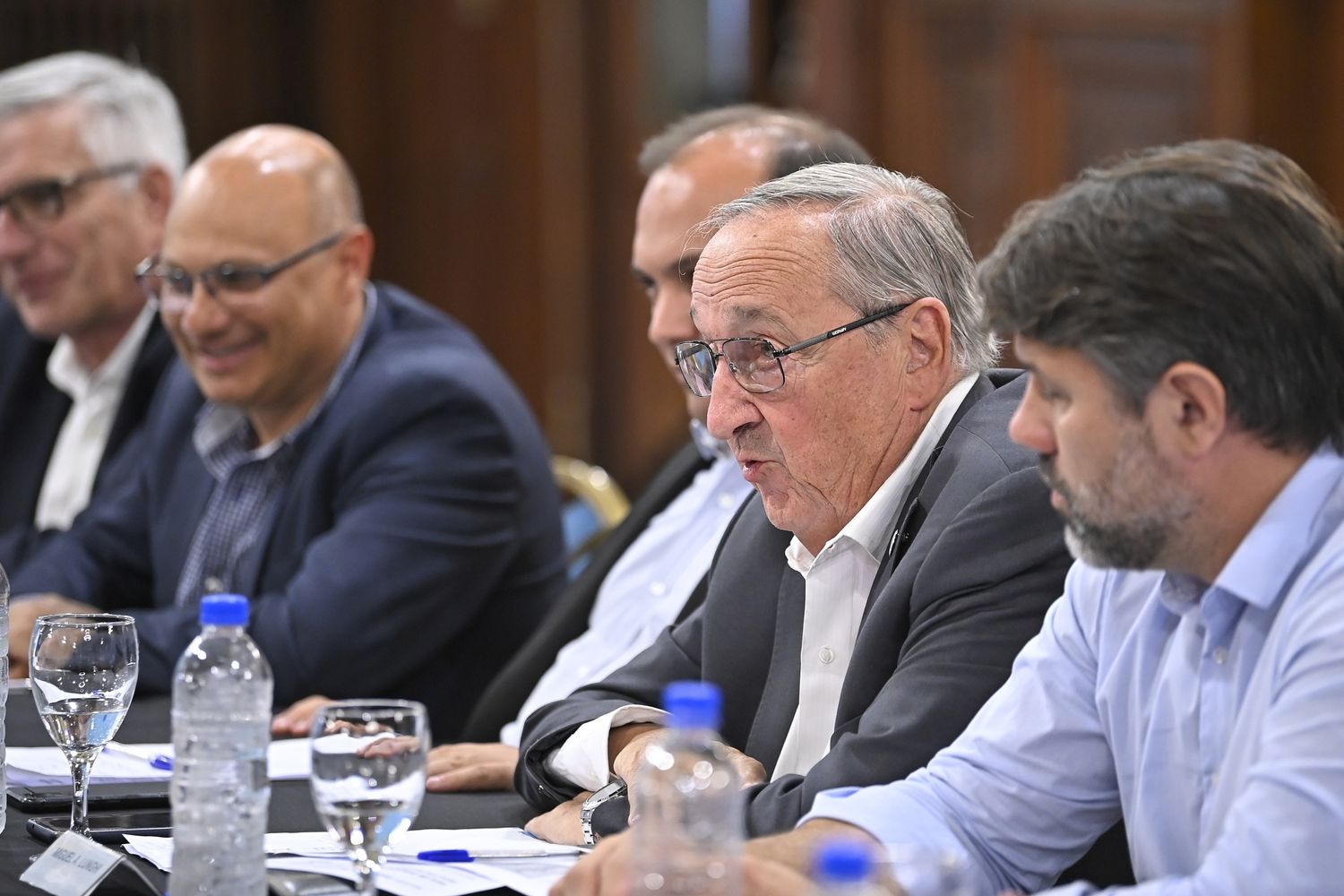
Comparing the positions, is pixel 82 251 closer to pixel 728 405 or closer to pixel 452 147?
pixel 728 405

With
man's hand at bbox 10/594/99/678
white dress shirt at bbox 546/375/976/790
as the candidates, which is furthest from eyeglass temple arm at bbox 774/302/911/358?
man's hand at bbox 10/594/99/678

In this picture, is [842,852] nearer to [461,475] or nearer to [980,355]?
[980,355]

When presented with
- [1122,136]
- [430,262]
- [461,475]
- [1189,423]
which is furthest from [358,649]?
[430,262]

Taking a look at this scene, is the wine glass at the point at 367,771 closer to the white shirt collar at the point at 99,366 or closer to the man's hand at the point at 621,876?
the man's hand at the point at 621,876

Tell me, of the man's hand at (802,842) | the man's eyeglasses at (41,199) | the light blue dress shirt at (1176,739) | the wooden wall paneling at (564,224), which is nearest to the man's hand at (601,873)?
the man's hand at (802,842)

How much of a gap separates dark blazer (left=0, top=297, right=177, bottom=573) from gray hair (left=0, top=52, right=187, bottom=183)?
421mm

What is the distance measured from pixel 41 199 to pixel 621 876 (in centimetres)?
302

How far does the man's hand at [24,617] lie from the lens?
10.1 ft

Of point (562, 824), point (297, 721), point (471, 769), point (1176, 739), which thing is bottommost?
point (297, 721)

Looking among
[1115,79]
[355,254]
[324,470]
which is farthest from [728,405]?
[1115,79]

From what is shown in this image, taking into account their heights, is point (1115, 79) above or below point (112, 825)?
above

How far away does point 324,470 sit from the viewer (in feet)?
10.7

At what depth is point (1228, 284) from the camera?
145 centimetres

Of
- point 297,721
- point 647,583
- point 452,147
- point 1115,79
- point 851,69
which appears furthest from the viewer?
point 452,147
